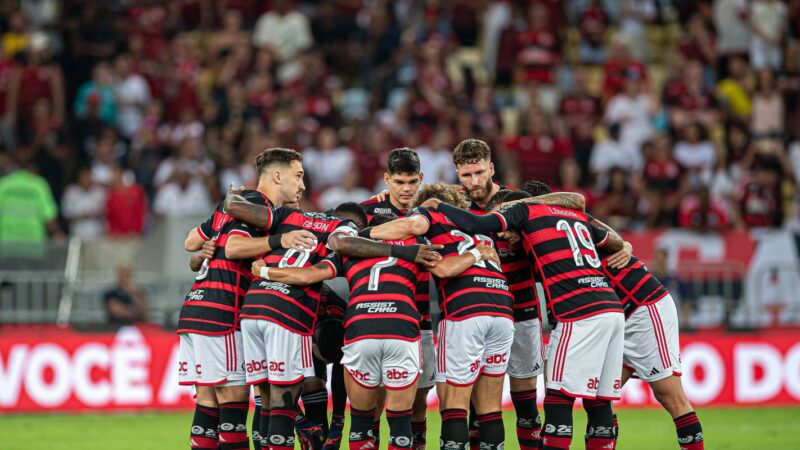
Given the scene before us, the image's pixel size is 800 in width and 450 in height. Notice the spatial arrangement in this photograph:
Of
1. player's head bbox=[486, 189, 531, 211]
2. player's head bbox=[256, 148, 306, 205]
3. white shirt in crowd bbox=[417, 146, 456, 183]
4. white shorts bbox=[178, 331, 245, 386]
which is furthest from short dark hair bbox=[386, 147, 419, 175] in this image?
white shirt in crowd bbox=[417, 146, 456, 183]

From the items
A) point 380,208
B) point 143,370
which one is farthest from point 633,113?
point 380,208

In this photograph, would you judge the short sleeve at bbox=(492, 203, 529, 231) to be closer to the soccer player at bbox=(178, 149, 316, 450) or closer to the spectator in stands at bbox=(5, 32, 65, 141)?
→ the soccer player at bbox=(178, 149, 316, 450)

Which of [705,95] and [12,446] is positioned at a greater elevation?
[705,95]

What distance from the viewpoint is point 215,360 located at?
34.6 ft

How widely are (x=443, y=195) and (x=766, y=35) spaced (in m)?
14.9

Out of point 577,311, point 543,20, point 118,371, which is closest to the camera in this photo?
point 577,311

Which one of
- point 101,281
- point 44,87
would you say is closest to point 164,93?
point 44,87

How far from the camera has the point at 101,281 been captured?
18.0 metres

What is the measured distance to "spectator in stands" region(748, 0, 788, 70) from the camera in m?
23.7

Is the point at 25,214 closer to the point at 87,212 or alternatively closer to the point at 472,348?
the point at 87,212

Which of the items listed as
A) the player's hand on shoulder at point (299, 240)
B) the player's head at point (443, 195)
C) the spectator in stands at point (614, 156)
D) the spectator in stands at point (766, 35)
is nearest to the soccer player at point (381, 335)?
the player's hand on shoulder at point (299, 240)

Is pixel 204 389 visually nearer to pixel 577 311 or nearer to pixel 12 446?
pixel 577 311

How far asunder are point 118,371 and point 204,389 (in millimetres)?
7209

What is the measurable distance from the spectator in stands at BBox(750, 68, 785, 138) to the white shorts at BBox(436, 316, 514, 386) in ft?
44.5
